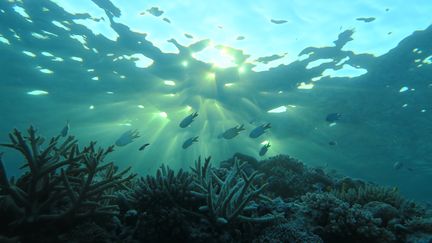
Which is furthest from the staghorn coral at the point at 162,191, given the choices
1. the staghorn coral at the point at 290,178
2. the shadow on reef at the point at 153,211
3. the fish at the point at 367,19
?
the fish at the point at 367,19

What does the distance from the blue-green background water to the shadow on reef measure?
242 inches

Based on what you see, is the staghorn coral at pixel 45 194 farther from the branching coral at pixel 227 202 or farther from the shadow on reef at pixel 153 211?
the branching coral at pixel 227 202

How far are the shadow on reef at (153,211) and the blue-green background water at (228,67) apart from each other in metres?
6.14

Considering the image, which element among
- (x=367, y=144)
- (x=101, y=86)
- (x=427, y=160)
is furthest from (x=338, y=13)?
(x=427, y=160)

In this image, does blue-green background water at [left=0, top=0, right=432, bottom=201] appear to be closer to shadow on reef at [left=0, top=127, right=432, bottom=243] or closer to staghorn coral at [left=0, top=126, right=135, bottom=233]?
shadow on reef at [left=0, top=127, right=432, bottom=243]

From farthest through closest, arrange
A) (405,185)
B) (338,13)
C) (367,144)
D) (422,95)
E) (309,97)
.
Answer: (405,185)
(367,144)
(309,97)
(422,95)
(338,13)

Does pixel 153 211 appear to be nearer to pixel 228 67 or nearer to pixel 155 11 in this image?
pixel 155 11

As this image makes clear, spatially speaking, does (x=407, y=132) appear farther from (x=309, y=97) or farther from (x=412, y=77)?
(x=309, y=97)

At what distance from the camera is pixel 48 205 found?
2797 millimetres

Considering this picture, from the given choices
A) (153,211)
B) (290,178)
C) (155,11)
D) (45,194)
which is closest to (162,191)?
(153,211)

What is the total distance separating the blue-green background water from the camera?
501 inches

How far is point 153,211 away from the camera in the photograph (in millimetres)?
3133

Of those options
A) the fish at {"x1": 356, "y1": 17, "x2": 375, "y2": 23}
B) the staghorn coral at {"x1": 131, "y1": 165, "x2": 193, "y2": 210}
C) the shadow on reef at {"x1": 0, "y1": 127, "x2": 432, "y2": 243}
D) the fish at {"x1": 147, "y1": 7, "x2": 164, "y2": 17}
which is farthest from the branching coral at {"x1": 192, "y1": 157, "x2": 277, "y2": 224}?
the fish at {"x1": 356, "y1": 17, "x2": 375, "y2": 23}

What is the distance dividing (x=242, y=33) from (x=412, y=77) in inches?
444
